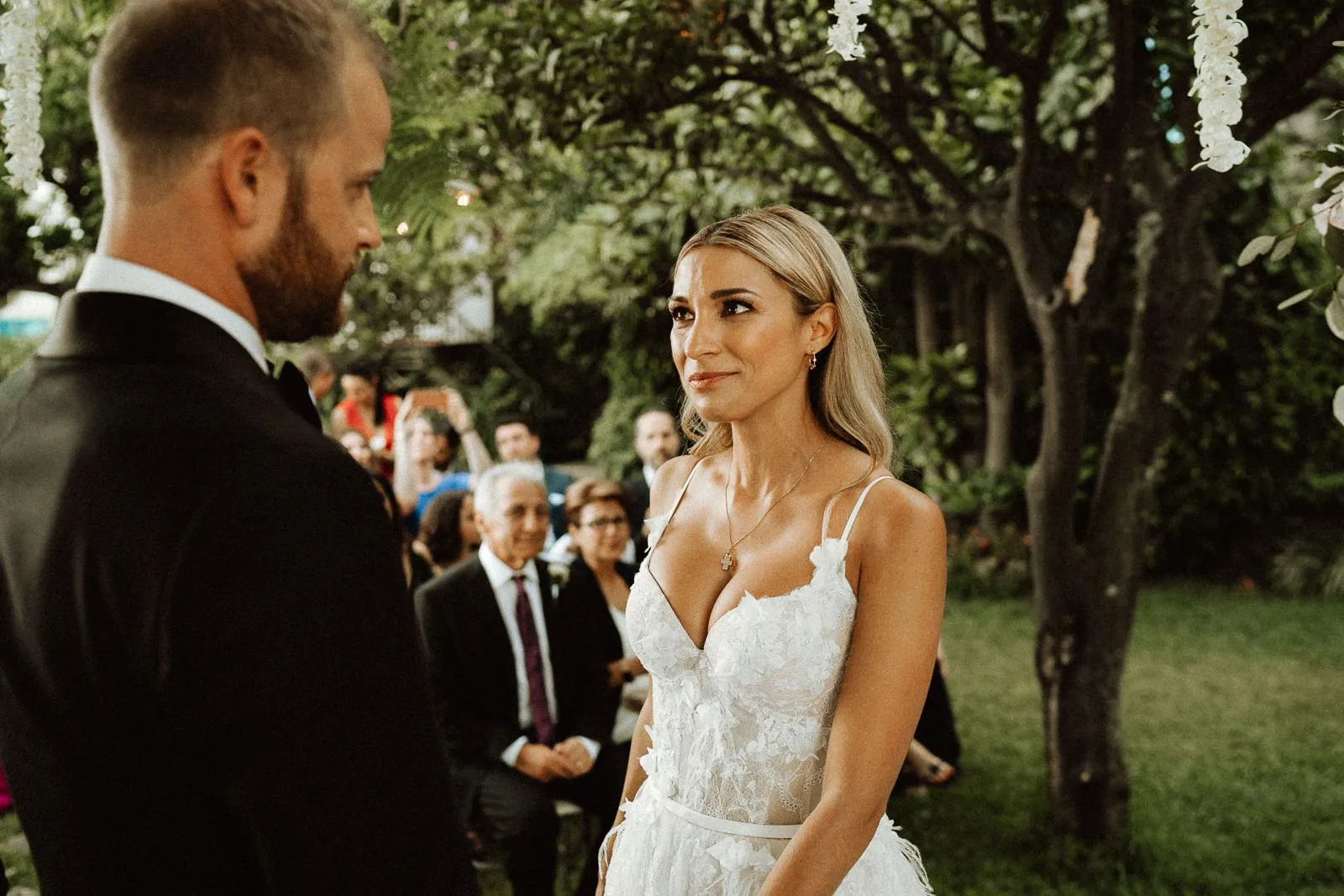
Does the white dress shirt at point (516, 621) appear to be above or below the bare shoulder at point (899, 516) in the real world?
below

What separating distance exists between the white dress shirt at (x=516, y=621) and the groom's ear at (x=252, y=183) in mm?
3802

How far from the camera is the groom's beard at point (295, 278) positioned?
99cm

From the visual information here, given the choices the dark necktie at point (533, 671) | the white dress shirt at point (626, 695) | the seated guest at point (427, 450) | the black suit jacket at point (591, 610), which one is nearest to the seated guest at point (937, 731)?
the white dress shirt at point (626, 695)

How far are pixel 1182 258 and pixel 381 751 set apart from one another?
4.46 m

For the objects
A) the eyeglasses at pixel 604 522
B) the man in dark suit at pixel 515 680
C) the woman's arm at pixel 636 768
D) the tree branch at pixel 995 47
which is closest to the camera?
the woman's arm at pixel 636 768

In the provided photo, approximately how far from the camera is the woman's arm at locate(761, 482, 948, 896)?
1.96 meters

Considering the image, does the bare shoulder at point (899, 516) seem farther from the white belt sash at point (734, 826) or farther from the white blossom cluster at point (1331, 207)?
the white blossom cluster at point (1331, 207)

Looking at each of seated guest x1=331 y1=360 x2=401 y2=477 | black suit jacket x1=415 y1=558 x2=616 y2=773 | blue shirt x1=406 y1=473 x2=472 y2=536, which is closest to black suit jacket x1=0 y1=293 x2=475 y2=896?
black suit jacket x1=415 y1=558 x2=616 y2=773

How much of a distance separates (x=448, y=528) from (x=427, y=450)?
1349 mm

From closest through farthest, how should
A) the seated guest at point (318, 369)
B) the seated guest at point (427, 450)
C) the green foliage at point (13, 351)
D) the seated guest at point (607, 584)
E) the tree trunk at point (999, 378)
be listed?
the seated guest at point (607, 584) < the seated guest at point (427, 450) < the seated guest at point (318, 369) < the tree trunk at point (999, 378) < the green foliage at point (13, 351)

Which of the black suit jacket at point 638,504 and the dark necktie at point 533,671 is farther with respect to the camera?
the black suit jacket at point 638,504

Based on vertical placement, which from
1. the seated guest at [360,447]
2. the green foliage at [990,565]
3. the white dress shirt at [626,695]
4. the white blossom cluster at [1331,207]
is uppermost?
the white blossom cluster at [1331,207]

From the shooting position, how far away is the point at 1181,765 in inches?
258

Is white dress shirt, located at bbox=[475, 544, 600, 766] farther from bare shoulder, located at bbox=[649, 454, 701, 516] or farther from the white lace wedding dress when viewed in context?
the white lace wedding dress
